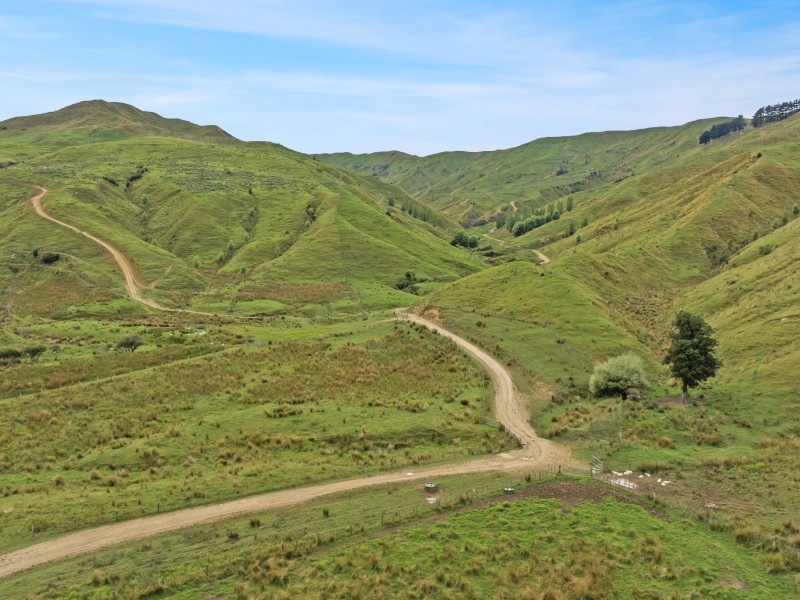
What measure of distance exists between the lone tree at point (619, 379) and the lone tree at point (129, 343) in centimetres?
5949

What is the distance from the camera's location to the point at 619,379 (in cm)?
5681

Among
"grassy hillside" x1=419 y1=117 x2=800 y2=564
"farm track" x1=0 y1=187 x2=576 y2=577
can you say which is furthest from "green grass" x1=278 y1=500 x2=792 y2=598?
"farm track" x1=0 y1=187 x2=576 y2=577

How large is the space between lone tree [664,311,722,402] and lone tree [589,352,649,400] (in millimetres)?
3685

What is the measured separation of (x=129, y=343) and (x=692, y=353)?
6960cm

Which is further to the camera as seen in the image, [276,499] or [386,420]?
[386,420]

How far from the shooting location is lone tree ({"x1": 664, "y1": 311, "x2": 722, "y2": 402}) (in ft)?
173

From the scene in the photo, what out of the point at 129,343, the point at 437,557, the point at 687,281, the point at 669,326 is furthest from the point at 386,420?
the point at 687,281

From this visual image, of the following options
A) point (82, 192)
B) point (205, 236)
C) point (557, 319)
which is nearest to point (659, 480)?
point (557, 319)

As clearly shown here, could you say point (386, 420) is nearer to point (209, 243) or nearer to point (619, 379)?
point (619, 379)

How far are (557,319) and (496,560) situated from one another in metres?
57.2

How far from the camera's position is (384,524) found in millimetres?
31484

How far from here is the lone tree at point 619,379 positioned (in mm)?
56500

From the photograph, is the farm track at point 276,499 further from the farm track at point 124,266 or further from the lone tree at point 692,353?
the farm track at point 124,266

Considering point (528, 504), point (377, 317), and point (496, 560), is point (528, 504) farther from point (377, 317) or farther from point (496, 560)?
point (377, 317)
